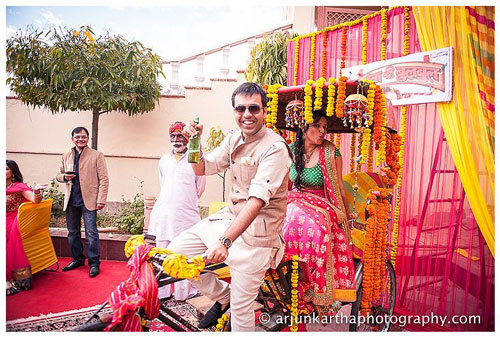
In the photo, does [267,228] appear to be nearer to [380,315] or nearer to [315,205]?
[315,205]

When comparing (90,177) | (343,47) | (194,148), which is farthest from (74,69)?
(194,148)

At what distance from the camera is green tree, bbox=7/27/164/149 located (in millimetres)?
5375

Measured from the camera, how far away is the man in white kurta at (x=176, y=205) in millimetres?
3844

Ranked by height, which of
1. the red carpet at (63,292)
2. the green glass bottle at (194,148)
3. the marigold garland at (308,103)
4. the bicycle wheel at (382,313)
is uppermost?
the marigold garland at (308,103)

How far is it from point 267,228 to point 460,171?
206 cm

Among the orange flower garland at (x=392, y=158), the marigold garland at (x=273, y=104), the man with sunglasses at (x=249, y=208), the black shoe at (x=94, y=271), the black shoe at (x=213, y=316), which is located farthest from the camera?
the black shoe at (x=94, y=271)

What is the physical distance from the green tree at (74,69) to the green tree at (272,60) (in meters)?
1.98

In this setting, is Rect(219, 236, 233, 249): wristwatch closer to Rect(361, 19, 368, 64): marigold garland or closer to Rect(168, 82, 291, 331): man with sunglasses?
Rect(168, 82, 291, 331): man with sunglasses

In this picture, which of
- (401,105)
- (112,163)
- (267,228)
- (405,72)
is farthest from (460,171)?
(112,163)

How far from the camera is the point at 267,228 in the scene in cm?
212

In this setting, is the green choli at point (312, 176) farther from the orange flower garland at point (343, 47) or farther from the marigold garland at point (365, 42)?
the orange flower garland at point (343, 47)

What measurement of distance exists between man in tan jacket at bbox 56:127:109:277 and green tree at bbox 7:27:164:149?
3.76 feet

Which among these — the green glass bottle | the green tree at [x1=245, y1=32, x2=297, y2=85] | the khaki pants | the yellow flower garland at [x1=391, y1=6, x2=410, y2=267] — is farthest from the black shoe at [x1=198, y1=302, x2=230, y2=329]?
the green tree at [x1=245, y1=32, x2=297, y2=85]

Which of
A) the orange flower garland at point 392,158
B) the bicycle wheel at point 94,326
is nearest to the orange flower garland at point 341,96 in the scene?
the orange flower garland at point 392,158
